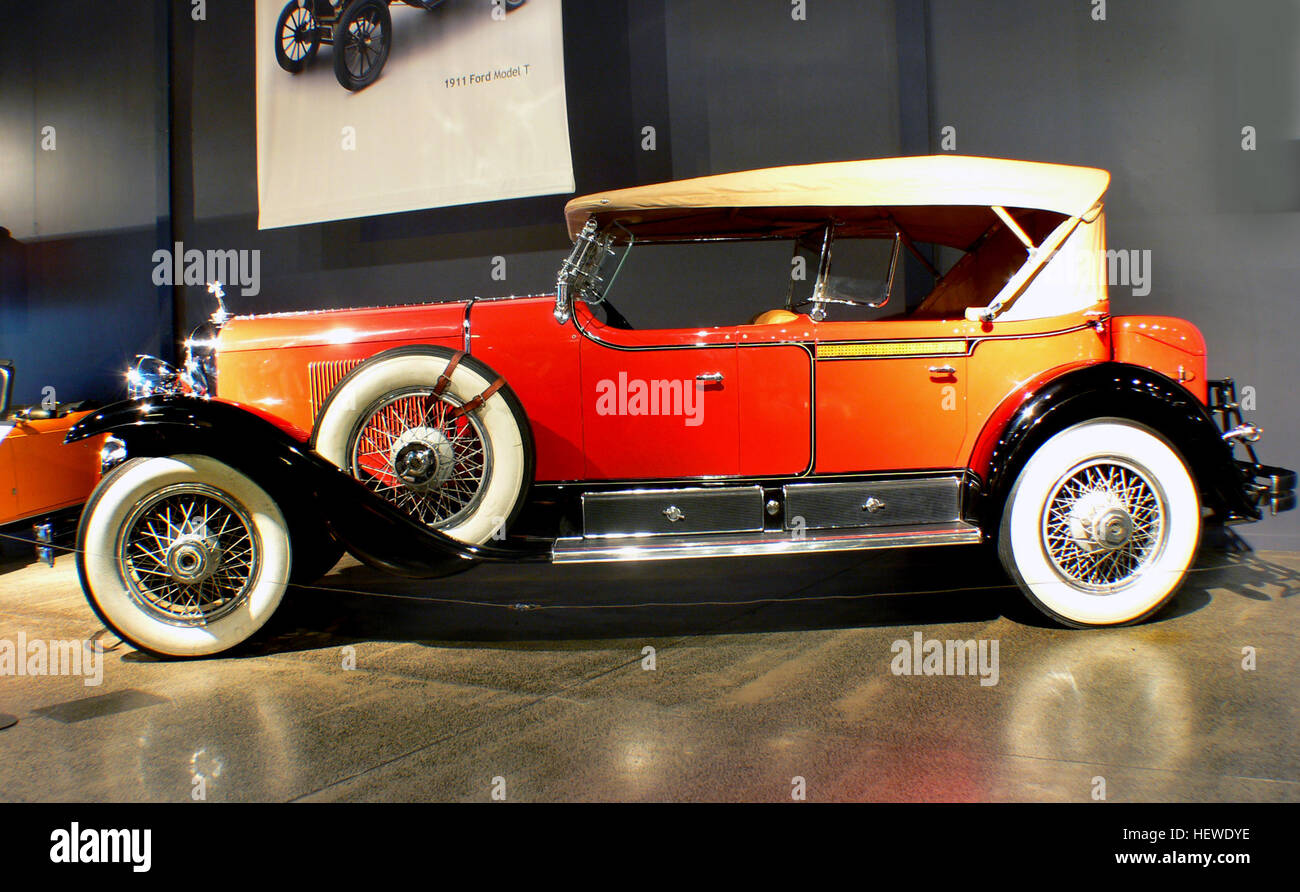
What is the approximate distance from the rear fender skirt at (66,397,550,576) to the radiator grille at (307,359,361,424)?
0.53 meters

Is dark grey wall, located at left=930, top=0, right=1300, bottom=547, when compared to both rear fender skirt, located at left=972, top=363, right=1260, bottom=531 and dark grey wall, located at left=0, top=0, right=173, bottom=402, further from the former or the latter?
dark grey wall, located at left=0, top=0, right=173, bottom=402

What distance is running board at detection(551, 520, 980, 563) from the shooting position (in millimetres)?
2904

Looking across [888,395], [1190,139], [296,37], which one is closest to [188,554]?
[888,395]

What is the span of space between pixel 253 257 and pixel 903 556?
5456mm

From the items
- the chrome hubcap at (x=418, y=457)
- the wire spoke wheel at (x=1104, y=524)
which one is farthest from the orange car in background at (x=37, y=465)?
the wire spoke wheel at (x=1104, y=524)

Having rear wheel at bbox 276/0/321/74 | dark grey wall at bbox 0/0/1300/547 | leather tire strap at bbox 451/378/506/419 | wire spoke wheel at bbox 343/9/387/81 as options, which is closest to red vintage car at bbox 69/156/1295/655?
leather tire strap at bbox 451/378/506/419

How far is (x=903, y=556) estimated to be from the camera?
14.6 ft

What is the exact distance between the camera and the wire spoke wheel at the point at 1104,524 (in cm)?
299

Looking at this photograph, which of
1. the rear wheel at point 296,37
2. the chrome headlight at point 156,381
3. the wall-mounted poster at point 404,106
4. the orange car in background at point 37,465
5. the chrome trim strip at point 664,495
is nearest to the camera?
the chrome trim strip at point 664,495

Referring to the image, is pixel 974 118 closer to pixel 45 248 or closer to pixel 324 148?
pixel 324 148

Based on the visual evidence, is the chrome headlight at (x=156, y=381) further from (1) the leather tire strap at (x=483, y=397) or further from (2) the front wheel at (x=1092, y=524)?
(2) the front wheel at (x=1092, y=524)

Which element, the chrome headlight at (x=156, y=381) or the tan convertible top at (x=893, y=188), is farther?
the chrome headlight at (x=156, y=381)

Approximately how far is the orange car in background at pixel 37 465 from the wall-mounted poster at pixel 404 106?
7.06 ft
